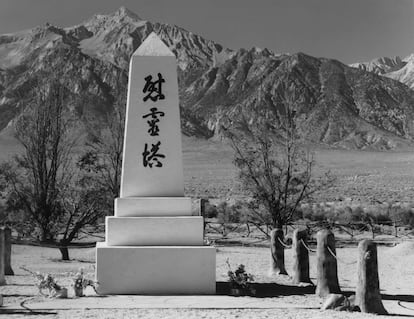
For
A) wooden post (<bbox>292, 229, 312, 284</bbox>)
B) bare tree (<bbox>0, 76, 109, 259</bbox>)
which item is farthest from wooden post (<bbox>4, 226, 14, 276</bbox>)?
bare tree (<bbox>0, 76, 109, 259</bbox>)

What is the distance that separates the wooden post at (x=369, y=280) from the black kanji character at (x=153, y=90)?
186 inches

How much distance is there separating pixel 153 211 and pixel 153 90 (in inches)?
89.4

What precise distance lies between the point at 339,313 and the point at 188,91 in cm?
13392

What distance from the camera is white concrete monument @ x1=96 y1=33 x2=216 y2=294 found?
1089cm

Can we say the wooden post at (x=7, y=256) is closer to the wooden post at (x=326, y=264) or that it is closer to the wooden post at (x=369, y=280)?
A: the wooden post at (x=326, y=264)

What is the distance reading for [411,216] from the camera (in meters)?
30.2

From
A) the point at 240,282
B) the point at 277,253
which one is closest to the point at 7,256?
the point at 240,282

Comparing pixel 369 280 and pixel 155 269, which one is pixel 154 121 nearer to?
pixel 155 269

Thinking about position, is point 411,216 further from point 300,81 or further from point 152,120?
point 300,81

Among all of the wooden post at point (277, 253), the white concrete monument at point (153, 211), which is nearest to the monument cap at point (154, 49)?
the white concrete monument at point (153, 211)

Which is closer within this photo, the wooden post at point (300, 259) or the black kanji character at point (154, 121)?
the black kanji character at point (154, 121)

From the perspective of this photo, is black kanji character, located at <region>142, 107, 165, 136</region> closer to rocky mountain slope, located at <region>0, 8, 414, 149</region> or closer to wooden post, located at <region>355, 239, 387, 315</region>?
wooden post, located at <region>355, 239, 387, 315</region>

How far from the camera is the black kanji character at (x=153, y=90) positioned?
1183cm

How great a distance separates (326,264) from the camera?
10852 millimetres
